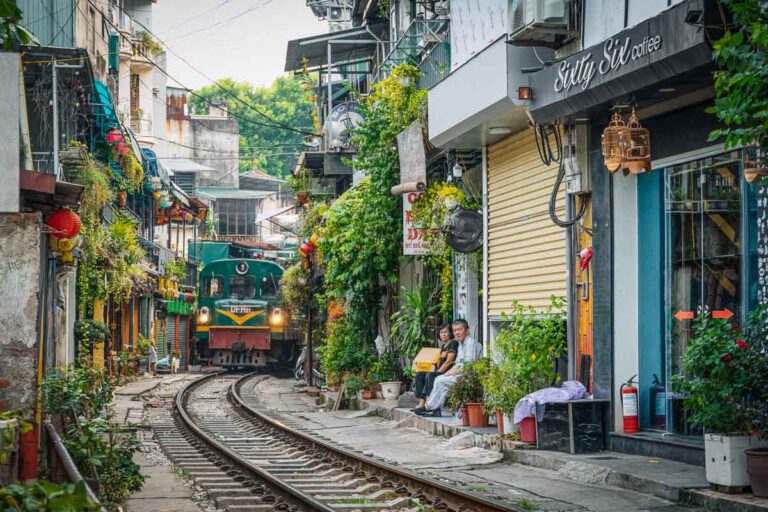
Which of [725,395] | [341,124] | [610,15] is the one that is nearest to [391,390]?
[341,124]

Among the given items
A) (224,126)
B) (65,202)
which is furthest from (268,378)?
(224,126)

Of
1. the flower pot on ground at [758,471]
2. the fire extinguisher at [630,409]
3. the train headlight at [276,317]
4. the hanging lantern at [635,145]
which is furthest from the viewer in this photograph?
the train headlight at [276,317]

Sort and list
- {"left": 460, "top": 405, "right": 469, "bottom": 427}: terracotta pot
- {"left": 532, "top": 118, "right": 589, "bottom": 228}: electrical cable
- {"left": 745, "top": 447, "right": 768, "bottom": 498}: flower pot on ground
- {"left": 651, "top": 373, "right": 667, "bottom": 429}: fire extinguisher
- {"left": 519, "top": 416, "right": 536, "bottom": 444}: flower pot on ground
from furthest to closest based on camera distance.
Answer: {"left": 460, "top": 405, "right": 469, "bottom": 427}: terracotta pot
{"left": 532, "top": 118, "right": 589, "bottom": 228}: electrical cable
{"left": 519, "top": 416, "right": 536, "bottom": 444}: flower pot on ground
{"left": 651, "top": 373, "right": 667, "bottom": 429}: fire extinguisher
{"left": 745, "top": 447, "right": 768, "bottom": 498}: flower pot on ground

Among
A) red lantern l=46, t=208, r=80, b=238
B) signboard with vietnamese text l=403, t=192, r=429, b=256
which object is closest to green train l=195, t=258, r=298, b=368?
signboard with vietnamese text l=403, t=192, r=429, b=256

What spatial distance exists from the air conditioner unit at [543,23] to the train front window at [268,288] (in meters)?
26.3

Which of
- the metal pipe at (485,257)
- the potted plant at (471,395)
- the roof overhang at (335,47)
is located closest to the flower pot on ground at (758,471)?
the potted plant at (471,395)

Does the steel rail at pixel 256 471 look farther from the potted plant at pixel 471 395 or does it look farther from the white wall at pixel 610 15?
the white wall at pixel 610 15

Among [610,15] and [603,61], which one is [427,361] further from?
[603,61]

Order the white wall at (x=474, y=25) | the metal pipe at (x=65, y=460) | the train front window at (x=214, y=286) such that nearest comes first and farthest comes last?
the metal pipe at (x=65, y=460)
the white wall at (x=474, y=25)
the train front window at (x=214, y=286)

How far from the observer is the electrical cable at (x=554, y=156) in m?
13.0

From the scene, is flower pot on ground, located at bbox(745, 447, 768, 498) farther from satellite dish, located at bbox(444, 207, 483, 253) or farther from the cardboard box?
the cardboard box

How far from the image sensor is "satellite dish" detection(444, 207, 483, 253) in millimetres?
→ 16531

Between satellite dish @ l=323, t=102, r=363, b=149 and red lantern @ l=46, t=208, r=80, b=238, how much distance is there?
15550 mm

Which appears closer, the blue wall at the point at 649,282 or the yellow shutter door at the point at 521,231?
the blue wall at the point at 649,282
